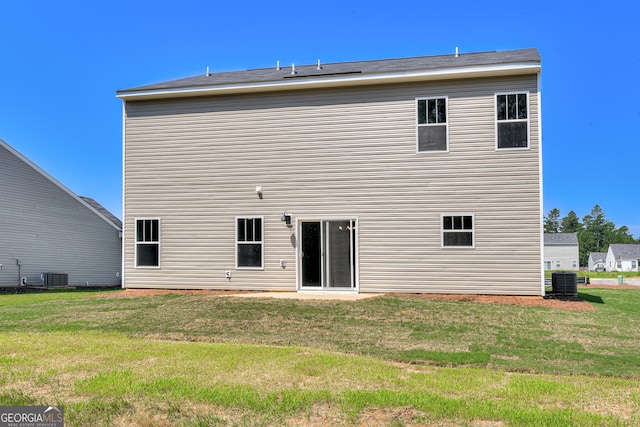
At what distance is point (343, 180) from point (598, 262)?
72189 mm

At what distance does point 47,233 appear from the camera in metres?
22.1

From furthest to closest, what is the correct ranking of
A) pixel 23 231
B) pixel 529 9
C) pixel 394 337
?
pixel 23 231 < pixel 529 9 < pixel 394 337

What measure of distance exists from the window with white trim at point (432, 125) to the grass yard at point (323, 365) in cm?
487

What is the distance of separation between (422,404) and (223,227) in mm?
10910

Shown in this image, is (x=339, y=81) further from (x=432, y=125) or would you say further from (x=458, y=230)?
(x=458, y=230)

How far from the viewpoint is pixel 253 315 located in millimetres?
9531

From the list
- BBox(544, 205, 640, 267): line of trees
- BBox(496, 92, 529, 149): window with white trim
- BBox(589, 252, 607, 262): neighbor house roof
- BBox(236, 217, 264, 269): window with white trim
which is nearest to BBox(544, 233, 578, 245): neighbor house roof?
BBox(589, 252, 607, 262): neighbor house roof

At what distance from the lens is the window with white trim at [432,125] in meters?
13.5

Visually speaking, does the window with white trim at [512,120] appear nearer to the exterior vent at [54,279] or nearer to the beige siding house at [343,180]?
the beige siding house at [343,180]

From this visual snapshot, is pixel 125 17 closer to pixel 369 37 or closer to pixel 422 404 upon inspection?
pixel 369 37

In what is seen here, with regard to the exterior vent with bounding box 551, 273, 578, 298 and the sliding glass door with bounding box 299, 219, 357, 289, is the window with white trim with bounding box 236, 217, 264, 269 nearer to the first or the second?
the sliding glass door with bounding box 299, 219, 357, 289

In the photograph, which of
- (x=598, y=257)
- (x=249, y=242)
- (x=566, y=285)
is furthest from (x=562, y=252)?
(x=249, y=242)

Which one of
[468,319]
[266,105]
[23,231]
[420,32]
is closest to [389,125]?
[266,105]

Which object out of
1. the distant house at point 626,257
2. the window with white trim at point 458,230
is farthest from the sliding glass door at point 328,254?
the distant house at point 626,257
